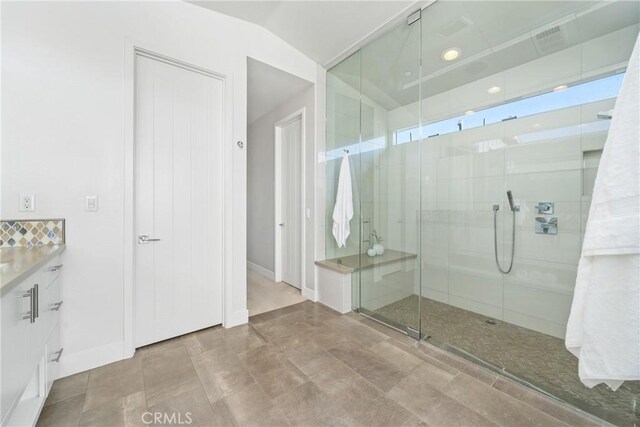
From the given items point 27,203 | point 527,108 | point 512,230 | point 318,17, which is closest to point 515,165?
point 527,108

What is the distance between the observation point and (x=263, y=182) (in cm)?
420

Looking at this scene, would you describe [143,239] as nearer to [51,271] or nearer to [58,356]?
[51,271]

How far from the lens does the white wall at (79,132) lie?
5.23ft

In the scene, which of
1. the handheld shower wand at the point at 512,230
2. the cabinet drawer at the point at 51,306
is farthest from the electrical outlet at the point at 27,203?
the handheld shower wand at the point at 512,230

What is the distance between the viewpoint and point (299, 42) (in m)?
2.81

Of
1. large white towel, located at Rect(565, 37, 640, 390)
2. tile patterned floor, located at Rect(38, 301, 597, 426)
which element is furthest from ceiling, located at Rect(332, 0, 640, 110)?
tile patterned floor, located at Rect(38, 301, 597, 426)

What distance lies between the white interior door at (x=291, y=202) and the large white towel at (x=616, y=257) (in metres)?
2.83

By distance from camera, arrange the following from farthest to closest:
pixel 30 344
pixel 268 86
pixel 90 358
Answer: pixel 268 86
pixel 90 358
pixel 30 344

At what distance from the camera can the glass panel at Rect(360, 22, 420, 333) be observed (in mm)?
2688

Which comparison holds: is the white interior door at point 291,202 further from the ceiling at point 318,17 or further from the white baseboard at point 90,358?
the white baseboard at point 90,358

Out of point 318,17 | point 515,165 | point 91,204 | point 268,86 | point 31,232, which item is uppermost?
point 318,17

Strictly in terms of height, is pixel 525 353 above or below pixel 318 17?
below

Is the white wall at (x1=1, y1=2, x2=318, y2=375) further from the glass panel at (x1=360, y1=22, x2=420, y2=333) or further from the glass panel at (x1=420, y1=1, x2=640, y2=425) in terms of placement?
the glass panel at (x1=420, y1=1, x2=640, y2=425)

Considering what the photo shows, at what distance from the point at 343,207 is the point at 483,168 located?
1.61 metres
